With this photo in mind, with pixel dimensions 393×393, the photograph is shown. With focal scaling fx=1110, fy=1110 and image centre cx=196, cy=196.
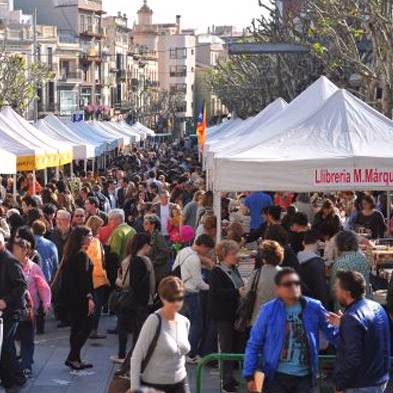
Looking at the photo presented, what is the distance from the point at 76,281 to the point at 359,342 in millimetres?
4440

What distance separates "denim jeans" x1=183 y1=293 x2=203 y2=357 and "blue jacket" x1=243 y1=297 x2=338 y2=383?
12.8 ft

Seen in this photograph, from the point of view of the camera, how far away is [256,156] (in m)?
10.9

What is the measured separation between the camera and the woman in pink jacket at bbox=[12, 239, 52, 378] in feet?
34.7

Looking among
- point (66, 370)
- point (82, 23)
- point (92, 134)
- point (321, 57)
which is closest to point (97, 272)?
point (66, 370)

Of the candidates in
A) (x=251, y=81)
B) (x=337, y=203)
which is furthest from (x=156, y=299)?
(x=251, y=81)

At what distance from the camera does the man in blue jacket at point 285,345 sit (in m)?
6.86

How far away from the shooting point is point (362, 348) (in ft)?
22.8

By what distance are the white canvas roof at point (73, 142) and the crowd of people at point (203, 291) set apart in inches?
320

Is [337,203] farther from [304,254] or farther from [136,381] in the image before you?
[136,381]

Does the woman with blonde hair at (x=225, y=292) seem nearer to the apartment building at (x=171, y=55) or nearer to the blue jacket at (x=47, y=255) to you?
the blue jacket at (x=47, y=255)

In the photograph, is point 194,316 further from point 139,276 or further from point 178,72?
point 178,72

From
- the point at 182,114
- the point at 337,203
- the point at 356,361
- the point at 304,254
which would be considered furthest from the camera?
the point at 182,114

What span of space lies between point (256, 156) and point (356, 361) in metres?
4.24

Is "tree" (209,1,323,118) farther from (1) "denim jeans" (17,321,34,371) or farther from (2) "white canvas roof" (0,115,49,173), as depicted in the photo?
(1) "denim jeans" (17,321,34,371)
